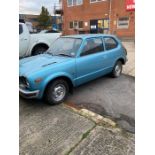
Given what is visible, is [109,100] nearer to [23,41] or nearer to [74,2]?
[23,41]

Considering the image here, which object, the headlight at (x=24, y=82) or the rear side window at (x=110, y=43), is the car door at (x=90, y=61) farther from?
the headlight at (x=24, y=82)

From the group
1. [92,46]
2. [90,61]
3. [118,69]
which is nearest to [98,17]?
[118,69]

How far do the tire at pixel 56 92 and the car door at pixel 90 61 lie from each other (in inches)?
14.2

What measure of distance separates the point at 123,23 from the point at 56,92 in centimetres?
1727

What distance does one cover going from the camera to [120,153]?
2.59 metres

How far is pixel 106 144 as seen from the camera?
9.07ft

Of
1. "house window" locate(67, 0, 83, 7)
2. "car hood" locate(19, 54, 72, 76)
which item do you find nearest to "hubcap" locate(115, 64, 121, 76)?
"car hood" locate(19, 54, 72, 76)

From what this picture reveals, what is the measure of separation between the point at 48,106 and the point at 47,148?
1.34 meters

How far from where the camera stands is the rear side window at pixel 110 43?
5.20 m

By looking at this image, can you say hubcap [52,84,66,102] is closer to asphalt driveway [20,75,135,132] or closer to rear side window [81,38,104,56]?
asphalt driveway [20,75,135,132]

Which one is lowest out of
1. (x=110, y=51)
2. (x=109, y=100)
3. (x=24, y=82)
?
(x=109, y=100)

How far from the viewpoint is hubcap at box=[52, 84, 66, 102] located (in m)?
3.95
